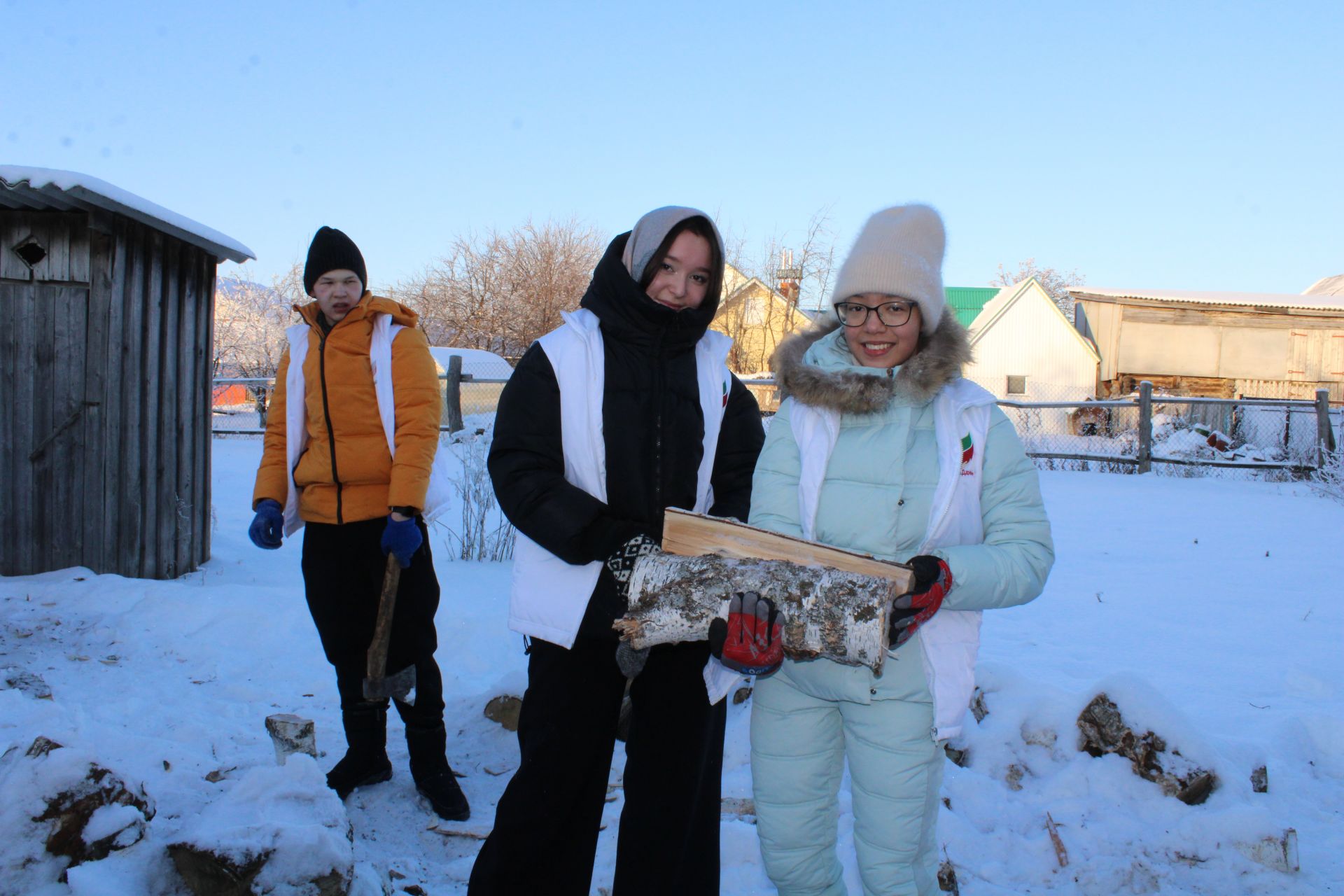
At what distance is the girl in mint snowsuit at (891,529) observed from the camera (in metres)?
1.95

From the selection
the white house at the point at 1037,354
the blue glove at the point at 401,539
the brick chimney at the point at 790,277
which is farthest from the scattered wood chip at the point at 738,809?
the white house at the point at 1037,354

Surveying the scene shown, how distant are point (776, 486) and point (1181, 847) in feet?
5.88

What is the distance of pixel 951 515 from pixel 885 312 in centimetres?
53

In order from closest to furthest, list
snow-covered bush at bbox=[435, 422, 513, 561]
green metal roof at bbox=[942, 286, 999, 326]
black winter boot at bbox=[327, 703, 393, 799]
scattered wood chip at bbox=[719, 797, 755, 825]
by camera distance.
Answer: scattered wood chip at bbox=[719, 797, 755, 825] → black winter boot at bbox=[327, 703, 393, 799] → snow-covered bush at bbox=[435, 422, 513, 561] → green metal roof at bbox=[942, 286, 999, 326]

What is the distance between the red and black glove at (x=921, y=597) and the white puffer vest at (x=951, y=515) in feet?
0.42

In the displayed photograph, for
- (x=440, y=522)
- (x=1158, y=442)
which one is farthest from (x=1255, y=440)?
(x=440, y=522)

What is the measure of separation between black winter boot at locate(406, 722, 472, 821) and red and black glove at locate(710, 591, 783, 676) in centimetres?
162

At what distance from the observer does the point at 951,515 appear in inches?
80.0

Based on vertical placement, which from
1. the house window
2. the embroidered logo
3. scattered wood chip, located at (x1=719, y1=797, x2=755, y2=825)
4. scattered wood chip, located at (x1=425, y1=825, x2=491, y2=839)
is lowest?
scattered wood chip, located at (x1=425, y1=825, x2=491, y2=839)

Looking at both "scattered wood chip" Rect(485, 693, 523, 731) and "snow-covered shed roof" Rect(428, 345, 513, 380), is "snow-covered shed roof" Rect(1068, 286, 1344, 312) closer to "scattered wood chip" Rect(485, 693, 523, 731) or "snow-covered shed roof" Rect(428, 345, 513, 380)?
"snow-covered shed roof" Rect(428, 345, 513, 380)

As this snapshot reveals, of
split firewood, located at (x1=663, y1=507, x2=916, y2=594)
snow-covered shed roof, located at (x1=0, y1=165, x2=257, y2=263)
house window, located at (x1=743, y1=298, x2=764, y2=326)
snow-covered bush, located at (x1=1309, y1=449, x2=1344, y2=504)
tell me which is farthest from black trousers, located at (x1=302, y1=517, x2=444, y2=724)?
house window, located at (x1=743, y1=298, x2=764, y2=326)

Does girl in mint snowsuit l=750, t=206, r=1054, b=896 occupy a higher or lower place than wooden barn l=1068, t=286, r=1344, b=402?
lower

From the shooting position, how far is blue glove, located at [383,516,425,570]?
9.38 feet

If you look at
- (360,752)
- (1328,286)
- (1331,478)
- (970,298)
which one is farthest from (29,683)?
(1328,286)
